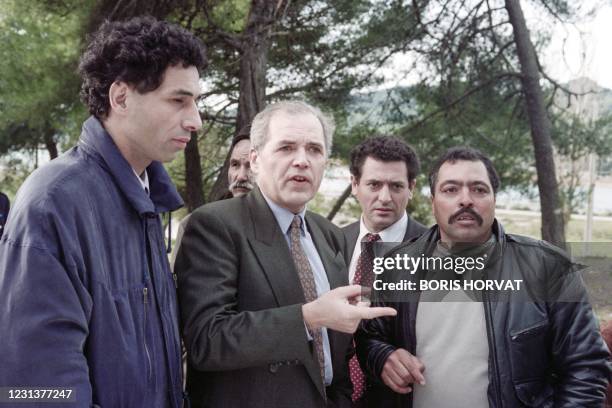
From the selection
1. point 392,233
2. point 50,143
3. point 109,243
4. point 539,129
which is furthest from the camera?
point 50,143

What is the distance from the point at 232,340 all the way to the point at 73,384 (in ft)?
1.49

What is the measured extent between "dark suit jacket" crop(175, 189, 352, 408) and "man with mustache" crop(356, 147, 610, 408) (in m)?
0.24

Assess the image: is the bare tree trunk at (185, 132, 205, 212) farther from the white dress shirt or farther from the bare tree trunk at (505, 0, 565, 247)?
the white dress shirt

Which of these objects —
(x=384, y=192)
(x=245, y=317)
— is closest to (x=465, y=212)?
(x=245, y=317)

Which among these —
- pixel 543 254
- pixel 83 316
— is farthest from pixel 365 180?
pixel 83 316

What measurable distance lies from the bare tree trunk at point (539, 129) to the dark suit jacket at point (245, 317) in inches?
221

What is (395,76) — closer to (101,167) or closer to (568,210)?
(568,210)

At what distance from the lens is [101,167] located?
163 cm

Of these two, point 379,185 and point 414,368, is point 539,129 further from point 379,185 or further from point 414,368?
point 414,368

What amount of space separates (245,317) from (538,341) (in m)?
1.00

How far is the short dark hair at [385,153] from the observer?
3.38m

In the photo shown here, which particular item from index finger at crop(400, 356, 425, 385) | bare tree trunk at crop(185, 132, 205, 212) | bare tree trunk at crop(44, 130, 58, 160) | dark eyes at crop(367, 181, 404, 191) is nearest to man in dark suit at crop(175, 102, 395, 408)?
index finger at crop(400, 356, 425, 385)

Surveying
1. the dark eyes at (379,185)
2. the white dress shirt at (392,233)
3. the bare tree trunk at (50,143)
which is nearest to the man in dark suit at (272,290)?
the white dress shirt at (392,233)

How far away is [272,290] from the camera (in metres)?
1.86
